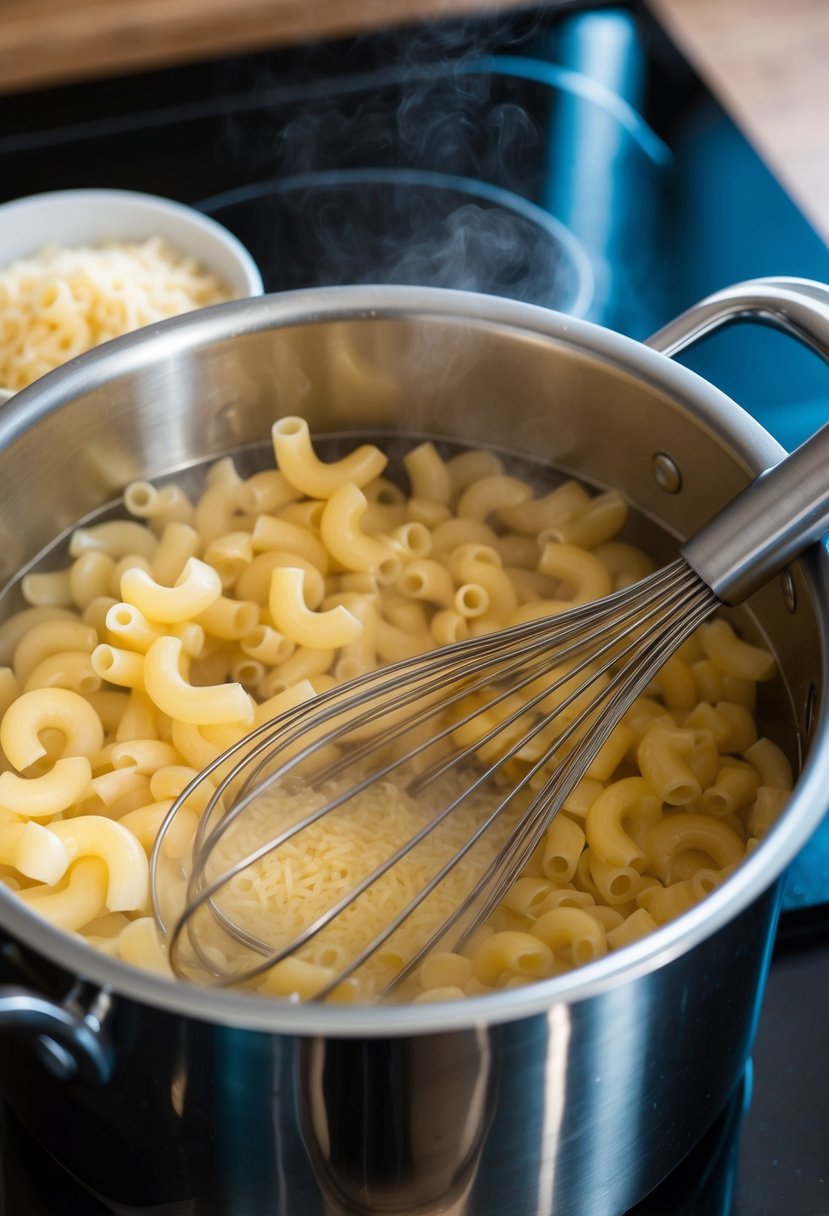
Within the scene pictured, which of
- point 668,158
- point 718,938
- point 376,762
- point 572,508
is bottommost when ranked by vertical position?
point 718,938

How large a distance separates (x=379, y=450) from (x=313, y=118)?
0.54m

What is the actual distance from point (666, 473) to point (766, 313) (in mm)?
125

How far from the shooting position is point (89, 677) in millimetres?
820

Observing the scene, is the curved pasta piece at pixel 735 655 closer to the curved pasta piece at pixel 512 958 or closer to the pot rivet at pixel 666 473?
the pot rivet at pixel 666 473

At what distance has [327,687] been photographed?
84 cm

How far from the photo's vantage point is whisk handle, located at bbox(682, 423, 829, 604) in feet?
2.20

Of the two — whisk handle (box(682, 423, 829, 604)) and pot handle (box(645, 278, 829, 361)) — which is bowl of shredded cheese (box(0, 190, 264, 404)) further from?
whisk handle (box(682, 423, 829, 604))

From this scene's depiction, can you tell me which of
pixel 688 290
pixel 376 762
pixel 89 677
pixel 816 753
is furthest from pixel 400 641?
pixel 688 290

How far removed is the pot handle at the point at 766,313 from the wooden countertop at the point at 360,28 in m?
0.64

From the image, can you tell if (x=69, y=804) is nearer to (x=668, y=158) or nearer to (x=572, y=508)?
(x=572, y=508)

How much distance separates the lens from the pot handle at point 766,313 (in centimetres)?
73

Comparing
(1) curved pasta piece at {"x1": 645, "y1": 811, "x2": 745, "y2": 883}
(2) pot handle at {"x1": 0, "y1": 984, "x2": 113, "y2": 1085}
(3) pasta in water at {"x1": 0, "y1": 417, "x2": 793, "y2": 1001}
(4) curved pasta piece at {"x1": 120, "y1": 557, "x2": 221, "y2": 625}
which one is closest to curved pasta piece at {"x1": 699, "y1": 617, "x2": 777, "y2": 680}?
(3) pasta in water at {"x1": 0, "y1": 417, "x2": 793, "y2": 1001}

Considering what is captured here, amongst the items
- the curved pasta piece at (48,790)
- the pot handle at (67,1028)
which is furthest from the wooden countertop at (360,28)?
the pot handle at (67,1028)

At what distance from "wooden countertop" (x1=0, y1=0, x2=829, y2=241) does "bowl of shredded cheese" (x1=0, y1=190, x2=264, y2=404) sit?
310mm
